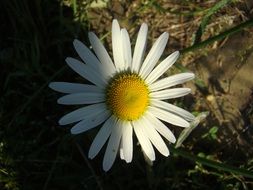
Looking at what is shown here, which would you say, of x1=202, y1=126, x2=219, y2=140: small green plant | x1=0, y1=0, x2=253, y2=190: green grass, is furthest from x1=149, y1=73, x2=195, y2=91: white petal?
x1=202, y1=126, x2=219, y2=140: small green plant

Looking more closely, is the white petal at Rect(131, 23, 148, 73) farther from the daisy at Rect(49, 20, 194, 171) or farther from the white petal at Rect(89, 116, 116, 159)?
the white petal at Rect(89, 116, 116, 159)

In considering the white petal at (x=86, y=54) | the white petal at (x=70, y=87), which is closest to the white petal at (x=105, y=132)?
the white petal at (x=70, y=87)

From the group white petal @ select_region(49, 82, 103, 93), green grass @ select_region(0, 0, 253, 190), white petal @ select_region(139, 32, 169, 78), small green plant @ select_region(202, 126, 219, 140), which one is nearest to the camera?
white petal @ select_region(49, 82, 103, 93)

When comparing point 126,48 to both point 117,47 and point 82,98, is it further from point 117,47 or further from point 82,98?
point 82,98

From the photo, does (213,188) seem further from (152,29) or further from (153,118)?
(152,29)

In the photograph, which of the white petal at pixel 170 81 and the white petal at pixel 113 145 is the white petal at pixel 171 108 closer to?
the white petal at pixel 170 81
